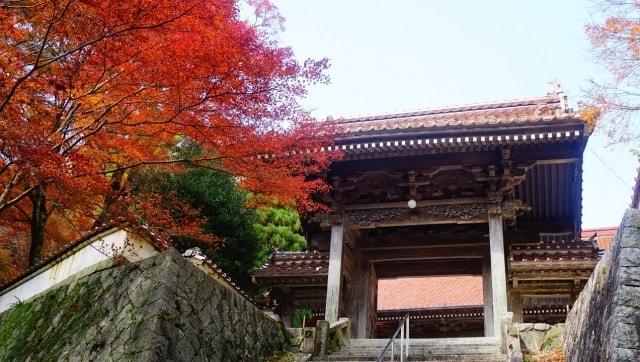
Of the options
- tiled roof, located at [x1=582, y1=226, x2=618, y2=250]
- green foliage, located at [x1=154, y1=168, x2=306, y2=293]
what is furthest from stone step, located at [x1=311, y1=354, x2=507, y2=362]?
tiled roof, located at [x1=582, y1=226, x2=618, y2=250]

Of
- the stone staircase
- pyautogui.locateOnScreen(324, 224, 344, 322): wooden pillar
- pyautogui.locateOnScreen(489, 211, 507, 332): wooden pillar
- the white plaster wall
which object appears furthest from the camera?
pyautogui.locateOnScreen(324, 224, 344, 322): wooden pillar

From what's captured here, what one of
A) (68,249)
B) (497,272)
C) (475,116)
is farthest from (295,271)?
(68,249)

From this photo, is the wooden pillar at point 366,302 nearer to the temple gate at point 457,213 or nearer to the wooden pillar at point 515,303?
the temple gate at point 457,213

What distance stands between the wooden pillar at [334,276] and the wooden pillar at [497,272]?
300 cm

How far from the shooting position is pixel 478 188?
11148 millimetres

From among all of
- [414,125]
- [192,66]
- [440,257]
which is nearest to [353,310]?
[440,257]

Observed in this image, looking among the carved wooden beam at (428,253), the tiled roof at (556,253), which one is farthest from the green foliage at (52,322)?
the tiled roof at (556,253)

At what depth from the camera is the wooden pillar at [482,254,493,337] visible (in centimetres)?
1114

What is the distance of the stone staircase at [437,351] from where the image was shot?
798 centimetres

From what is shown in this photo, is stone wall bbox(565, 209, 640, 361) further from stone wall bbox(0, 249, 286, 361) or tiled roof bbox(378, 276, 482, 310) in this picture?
tiled roof bbox(378, 276, 482, 310)

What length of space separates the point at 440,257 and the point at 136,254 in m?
7.68

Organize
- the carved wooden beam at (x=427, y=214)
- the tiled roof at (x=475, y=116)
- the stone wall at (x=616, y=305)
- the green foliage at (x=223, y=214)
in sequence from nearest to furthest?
the stone wall at (x=616, y=305), the tiled roof at (x=475, y=116), the carved wooden beam at (x=427, y=214), the green foliage at (x=223, y=214)

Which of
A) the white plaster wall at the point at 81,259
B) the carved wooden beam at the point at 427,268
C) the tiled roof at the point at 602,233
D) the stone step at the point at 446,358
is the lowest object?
the stone step at the point at 446,358

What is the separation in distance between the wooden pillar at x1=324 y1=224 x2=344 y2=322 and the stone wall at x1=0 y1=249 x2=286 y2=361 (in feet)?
6.38
